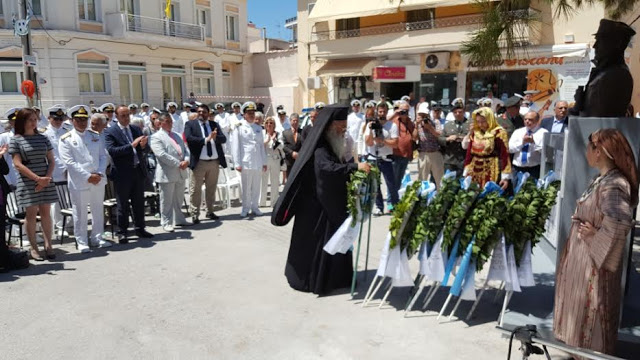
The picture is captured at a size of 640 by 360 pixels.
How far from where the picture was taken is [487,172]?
271 inches

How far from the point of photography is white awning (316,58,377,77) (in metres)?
26.5

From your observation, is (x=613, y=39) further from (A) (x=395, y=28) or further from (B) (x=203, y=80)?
(B) (x=203, y=80)

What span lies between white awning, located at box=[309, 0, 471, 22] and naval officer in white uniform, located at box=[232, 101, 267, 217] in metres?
13.6

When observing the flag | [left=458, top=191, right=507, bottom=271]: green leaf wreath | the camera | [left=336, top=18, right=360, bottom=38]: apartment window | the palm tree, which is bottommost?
[left=458, top=191, right=507, bottom=271]: green leaf wreath

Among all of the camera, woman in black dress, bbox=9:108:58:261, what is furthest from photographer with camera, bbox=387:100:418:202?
woman in black dress, bbox=9:108:58:261

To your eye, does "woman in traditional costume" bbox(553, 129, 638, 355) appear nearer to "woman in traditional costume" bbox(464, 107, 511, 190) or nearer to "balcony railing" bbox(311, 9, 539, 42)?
"woman in traditional costume" bbox(464, 107, 511, 190)

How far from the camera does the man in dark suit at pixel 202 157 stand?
29.3 feet

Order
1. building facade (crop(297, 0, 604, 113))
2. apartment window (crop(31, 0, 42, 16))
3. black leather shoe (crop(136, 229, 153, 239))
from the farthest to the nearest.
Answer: apartment window (crop(31, 0, 42, 16)), building facade (crop(297, 0, 604, 113)), black leather shoe (crop(136, 229, 153, 239))

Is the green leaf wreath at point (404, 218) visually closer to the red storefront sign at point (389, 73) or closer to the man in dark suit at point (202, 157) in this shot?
the man in dark suit at point (202, 157)

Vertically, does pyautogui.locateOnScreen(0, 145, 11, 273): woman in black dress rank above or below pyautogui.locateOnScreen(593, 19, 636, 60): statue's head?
below

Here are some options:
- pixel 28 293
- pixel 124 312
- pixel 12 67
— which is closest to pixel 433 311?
pixel 124 312

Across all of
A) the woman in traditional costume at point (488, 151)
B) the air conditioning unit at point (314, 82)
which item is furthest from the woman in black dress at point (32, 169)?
the air conditioning unit at point (314, 82)

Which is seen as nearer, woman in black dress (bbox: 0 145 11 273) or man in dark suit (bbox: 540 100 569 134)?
woman in black dress (bbox: 0 145 11 273)

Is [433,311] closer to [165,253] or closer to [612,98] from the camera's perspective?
[612,98]
